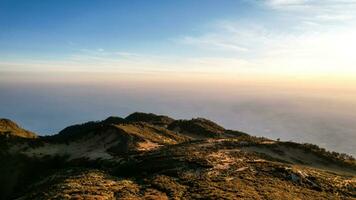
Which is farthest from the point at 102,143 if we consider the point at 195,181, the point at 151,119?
the point at 151,119

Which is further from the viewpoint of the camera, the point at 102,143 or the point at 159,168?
the point at 102,143

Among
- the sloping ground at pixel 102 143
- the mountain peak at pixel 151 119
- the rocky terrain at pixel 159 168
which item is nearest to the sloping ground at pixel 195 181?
the rocky terrain at pixel 159 168

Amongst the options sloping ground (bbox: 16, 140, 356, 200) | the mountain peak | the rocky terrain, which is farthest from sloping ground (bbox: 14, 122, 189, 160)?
the mountain peak

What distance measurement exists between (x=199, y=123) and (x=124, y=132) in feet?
126

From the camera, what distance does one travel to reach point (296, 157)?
6456cm

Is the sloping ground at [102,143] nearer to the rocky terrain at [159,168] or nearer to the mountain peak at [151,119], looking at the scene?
the rocky terrain at [159,168]

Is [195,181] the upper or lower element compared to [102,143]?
upper

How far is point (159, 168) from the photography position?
47219 mm

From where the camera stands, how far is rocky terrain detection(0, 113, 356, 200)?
38.3m

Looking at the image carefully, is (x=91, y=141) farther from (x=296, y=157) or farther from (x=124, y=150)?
(x=296, y=157)

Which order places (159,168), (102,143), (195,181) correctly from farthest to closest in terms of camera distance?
(102,143), (159,168), (195,181)

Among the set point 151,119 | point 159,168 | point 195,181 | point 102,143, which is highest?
point 195,181

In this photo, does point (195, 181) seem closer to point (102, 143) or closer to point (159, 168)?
point (159, 168)

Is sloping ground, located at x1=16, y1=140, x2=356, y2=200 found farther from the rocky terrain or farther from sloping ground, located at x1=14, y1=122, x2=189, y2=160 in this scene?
sloping ground, located at x1=14, y1=122, x2=189, y2=160
